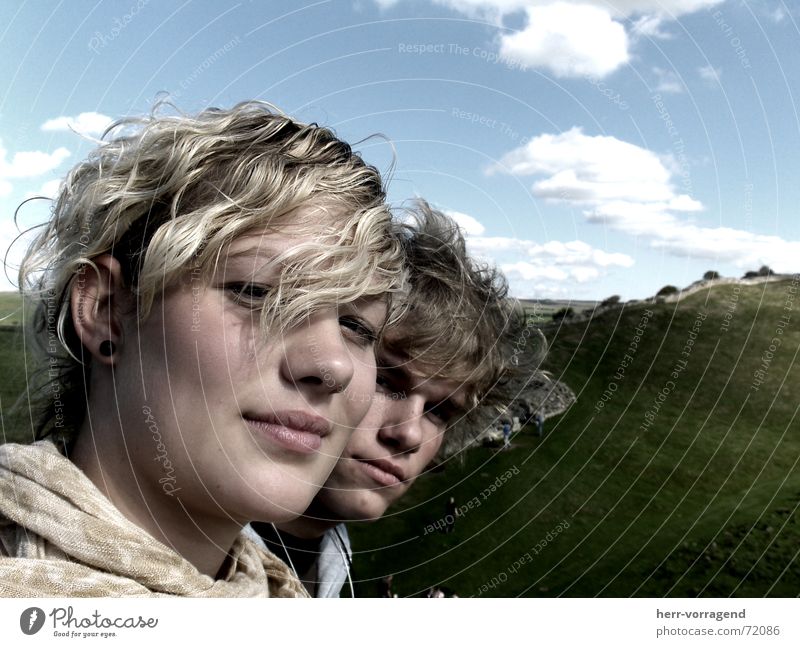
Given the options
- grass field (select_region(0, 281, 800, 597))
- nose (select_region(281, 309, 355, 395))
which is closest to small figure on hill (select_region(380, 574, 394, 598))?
grass field (select_region(0, 281, 800, 597))

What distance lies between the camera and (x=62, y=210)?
1.07 m

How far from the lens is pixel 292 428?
0.99m

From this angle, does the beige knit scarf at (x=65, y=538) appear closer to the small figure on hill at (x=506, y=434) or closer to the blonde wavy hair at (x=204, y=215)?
the blonde wavy hair at (x=204, y=215)

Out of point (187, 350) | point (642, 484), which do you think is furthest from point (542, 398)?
point (187, 350)

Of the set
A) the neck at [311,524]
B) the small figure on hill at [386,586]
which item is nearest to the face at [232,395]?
the neck at [311,524]

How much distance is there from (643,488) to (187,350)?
4.58ft

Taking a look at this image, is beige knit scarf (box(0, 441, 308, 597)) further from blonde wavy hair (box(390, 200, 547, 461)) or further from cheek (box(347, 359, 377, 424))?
blonde wavy hair (box(390, 200, 547, 461))

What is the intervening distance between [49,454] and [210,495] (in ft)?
0.69

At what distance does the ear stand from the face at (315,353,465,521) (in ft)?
1.73

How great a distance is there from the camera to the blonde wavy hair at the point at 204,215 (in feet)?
3.05

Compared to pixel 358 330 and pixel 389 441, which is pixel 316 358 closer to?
pixel 358 330

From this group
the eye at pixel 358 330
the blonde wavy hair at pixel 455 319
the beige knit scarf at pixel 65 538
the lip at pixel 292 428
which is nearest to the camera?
the beige knit scarf at pixel 65 538

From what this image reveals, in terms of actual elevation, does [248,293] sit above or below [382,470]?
above

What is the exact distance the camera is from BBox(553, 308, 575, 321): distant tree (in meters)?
1.52
